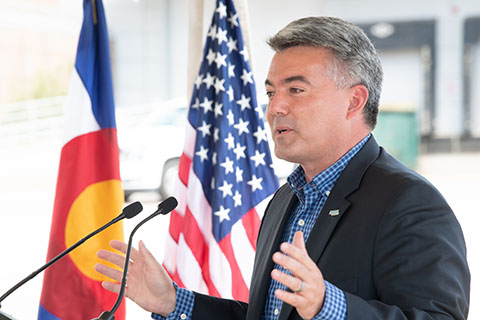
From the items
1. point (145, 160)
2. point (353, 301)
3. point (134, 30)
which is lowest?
point (145, 160)

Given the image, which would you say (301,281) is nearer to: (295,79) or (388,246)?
(388,246)

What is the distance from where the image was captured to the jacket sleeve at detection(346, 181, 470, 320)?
3.32ft

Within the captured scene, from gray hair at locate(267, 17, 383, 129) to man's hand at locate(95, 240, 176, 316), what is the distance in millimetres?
569

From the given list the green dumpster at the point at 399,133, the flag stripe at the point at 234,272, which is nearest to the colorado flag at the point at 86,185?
the flag stripe at the point at 234,272

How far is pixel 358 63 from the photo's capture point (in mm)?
1316

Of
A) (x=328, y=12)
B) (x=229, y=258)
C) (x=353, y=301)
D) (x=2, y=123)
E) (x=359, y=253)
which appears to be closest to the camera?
(x=353, y=301)

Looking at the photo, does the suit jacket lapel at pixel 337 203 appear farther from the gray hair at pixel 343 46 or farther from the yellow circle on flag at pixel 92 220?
the yellow circle on flag at pixel 92 220

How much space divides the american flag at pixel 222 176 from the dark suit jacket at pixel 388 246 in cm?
90

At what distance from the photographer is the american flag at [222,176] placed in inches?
87.6

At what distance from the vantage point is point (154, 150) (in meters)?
6.23

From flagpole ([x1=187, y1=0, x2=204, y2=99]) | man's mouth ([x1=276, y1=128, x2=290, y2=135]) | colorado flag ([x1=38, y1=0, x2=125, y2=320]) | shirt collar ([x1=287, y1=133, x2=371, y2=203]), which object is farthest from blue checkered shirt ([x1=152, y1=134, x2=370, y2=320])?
flagpole ([x1=187, y1=0, x2=204, y2=99])

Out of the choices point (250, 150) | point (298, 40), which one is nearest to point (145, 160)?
point (250, 150)

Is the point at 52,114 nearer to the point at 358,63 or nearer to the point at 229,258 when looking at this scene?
the point at 229,258

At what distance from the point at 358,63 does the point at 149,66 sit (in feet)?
35.4
